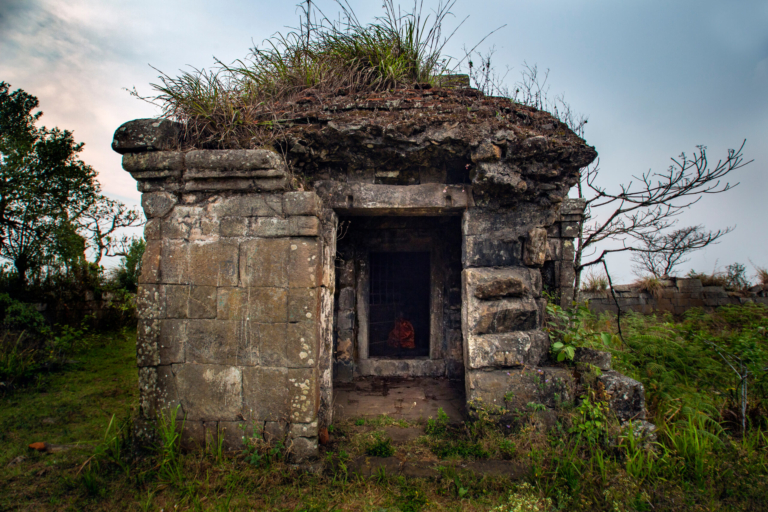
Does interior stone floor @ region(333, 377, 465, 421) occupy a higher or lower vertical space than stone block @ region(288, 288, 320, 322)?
lower

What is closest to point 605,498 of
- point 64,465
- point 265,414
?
point 265,414

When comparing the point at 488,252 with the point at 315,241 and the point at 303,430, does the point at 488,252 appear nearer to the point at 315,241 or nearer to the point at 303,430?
the point at 315,241

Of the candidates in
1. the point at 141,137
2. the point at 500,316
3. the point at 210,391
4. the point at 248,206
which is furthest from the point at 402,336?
the point at 141,137

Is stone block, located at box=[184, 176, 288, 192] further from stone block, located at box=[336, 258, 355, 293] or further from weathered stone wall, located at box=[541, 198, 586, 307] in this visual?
weathered stone wall, located at box=[541, 198, 586, 307]

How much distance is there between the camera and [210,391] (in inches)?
116

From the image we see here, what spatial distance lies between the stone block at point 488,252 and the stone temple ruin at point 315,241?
0.01 m

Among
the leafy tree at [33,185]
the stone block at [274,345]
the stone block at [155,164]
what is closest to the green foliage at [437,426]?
the stone block at [274,345]

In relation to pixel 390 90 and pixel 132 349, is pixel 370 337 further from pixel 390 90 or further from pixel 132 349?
pixel 132 349

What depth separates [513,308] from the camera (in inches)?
138

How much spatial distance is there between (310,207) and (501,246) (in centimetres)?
192

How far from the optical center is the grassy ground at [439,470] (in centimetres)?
253

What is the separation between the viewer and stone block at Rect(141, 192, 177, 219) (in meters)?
3.04

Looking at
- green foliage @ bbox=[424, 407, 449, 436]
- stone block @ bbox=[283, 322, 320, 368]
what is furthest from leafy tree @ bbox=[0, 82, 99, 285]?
green foliage @ bbox=[424, 407, 449, 436]

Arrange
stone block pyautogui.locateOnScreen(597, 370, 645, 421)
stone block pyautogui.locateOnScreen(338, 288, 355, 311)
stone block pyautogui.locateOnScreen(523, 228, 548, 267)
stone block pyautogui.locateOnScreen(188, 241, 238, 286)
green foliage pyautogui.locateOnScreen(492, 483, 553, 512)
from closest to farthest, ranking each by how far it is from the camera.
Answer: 1. green foliage pyautogui.locateOnScreen(492, 483, 553, 512)
2. stone block pyautogui.locateOnScreen(188, 241, 238, 286)
3. stone block pyautogui.locateOnScreen(597, 370, 645, 421)
4. stone block pyautogui.locateOnScreen(523, 228, 548, 267)
5. stone block pyautogui.locateOnScreen(338, 288, 355, 311)
